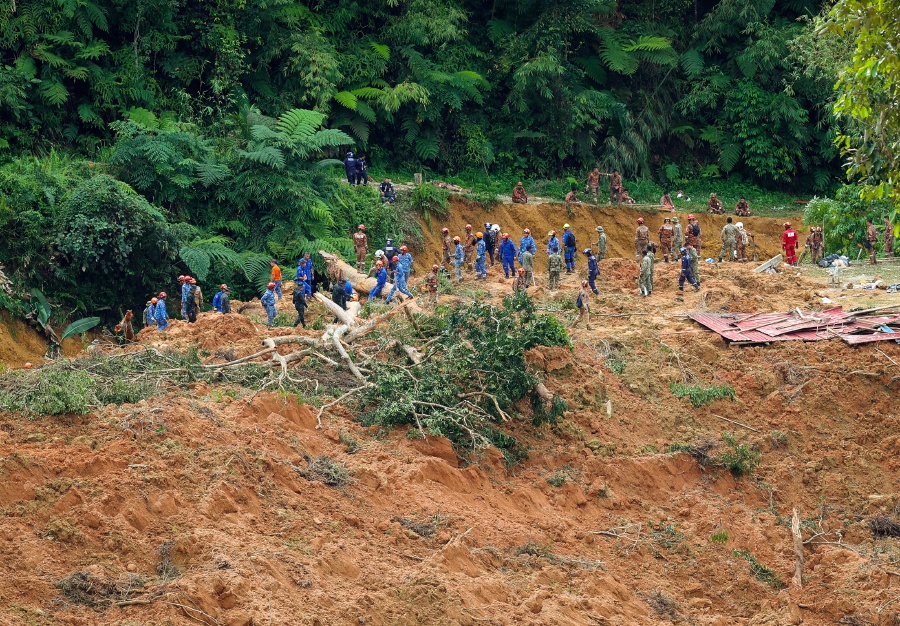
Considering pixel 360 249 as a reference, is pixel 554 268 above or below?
above

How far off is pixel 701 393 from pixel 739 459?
1.88m

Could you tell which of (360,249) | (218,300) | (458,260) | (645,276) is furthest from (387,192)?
(645,276)

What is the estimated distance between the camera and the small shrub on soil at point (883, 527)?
49.9ft

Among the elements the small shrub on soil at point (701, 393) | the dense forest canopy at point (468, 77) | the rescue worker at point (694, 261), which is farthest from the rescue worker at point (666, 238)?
the small shrub on soil at point (701, 393)

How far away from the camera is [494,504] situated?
13.8 meters

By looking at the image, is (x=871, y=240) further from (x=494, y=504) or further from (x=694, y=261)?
(x=494, y=504)

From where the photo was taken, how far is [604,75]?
35750mm

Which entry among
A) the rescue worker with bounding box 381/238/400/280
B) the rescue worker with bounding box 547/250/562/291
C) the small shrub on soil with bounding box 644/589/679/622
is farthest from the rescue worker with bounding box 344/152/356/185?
the small shrub on soil with bounding box 644/589/679/622

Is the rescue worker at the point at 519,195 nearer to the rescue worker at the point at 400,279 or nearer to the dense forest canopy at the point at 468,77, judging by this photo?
the dense forest canopy at the point at 468,77

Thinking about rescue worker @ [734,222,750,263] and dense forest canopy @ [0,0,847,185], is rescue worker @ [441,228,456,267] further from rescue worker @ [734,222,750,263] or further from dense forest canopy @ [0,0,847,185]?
rescue worker @ [734,222,750,263]

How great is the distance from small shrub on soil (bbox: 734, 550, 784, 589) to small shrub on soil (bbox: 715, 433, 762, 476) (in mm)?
2157

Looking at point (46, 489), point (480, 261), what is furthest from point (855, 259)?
point (46, 489)

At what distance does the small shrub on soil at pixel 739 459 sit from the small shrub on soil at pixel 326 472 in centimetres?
582

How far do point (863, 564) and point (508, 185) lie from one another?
21.7 m
